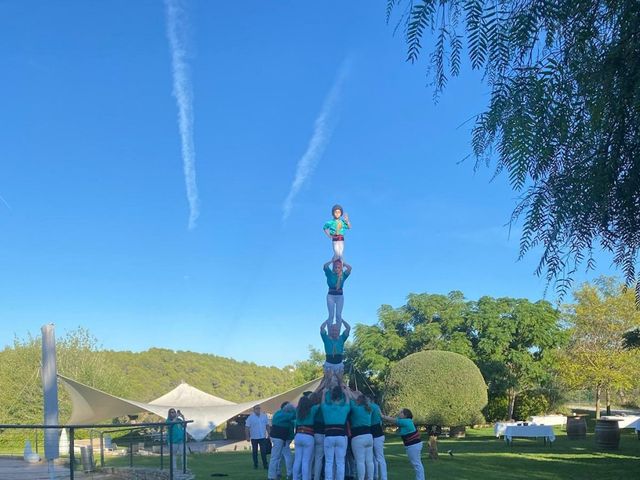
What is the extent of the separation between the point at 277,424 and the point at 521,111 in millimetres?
7391

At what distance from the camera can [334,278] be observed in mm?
11891

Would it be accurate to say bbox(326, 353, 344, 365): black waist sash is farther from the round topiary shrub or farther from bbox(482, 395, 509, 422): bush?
bbox(482, 395, 509, 422): bush

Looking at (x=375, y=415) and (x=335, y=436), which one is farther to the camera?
(x=375, y=415)

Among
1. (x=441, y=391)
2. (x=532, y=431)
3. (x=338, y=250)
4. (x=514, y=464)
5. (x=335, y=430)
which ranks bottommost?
(x=514, y=464)

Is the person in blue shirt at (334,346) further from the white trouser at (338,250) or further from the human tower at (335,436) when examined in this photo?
the white trouser at (338,250)

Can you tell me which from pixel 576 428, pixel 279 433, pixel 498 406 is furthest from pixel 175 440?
pixel 498 406

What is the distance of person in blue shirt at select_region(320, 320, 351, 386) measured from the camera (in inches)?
446

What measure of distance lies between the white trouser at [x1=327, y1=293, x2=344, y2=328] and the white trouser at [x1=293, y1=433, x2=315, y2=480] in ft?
9.11

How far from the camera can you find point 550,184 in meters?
5.27

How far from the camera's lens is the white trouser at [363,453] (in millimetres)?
9148

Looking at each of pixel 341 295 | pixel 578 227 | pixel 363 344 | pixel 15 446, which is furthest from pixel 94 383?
pixel 578 227

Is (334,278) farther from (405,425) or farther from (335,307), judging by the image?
(405,425)

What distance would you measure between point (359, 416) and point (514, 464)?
257 inches

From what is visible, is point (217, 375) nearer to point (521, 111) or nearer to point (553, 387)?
point (553, 387)
